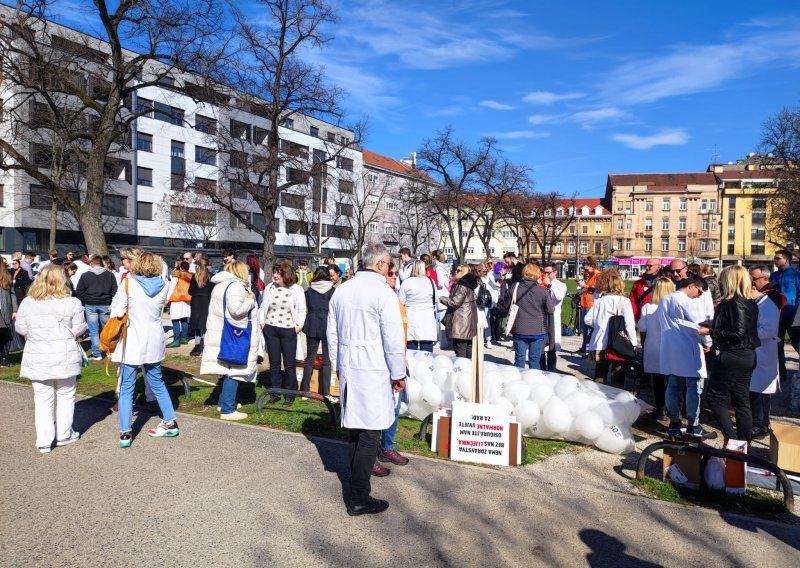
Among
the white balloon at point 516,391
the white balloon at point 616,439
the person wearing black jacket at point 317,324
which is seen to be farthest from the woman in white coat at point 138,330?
the white balloon at point 616,439

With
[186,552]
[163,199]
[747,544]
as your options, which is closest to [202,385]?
[186,552]

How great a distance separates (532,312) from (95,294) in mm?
8041

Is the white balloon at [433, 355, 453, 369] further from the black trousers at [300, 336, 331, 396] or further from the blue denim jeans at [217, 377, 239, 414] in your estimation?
the blue denim jeans at [217, 377, 239, 414]

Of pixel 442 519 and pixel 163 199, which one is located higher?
pixel 163 199

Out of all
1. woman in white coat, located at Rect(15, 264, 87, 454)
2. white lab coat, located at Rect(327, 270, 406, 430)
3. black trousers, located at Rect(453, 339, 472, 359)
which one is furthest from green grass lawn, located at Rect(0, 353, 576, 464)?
black trousers, located at Rect(453, 339, 472, 359)

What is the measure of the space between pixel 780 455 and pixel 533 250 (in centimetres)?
11221

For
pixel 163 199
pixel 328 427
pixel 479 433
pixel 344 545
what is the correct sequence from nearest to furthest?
pixel 344 545 < pixel 479 433 < pixel 328 427 < pixel 163 199

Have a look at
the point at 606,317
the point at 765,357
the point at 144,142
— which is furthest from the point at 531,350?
the point at 144,142

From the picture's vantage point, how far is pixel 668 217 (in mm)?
106438

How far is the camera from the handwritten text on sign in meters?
5.71

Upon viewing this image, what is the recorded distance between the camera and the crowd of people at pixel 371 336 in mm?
4523

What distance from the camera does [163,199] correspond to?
51.0m

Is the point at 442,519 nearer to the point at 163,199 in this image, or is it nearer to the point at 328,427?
the point at 328,427

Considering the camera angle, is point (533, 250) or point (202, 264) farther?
point (533, 250)
